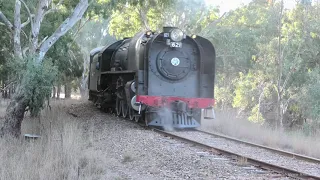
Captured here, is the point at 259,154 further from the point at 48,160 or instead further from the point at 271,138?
the point at 48,160

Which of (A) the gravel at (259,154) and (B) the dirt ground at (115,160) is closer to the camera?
(B) the dirt ground at (115,160)

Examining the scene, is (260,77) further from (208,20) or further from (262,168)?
(262,168)

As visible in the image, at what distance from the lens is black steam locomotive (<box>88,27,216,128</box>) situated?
1309cm

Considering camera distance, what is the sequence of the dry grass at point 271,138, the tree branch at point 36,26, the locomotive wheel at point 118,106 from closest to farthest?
1. the dry grass at point 271,138
2. the tree branch at point 36,26
3. the locomotive wheel at point 118,106

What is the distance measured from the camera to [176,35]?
13461 millimetres

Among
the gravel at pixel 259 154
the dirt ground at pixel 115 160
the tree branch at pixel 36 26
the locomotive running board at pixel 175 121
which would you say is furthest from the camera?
the locomotive running board at pixel 175 121

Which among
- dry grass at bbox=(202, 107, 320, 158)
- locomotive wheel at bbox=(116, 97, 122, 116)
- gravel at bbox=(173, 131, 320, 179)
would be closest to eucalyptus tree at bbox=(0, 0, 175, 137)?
locomotive wheel at bbox=(116, 97, 122, 116)

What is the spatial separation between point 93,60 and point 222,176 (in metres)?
15.2

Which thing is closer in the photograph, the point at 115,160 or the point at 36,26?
the point at 115,160

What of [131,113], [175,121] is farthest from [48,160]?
[131,113]

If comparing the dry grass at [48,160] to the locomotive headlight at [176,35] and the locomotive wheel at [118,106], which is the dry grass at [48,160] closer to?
the locomotive headlight at [176,35]

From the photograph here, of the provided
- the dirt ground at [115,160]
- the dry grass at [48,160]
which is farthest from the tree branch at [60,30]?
the dry grass at [48,160]

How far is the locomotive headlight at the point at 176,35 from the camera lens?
527 inches

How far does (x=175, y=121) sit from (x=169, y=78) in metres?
1.47
